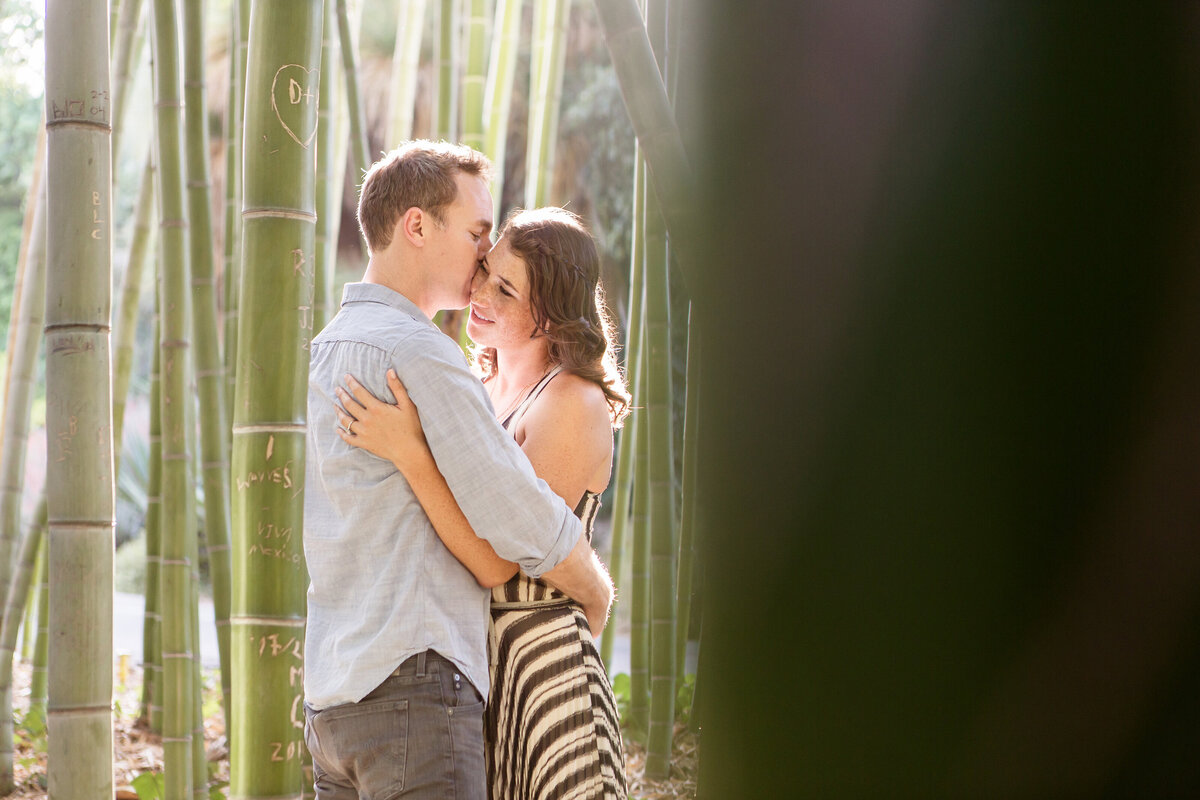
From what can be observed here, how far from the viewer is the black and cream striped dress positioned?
122 centimetres

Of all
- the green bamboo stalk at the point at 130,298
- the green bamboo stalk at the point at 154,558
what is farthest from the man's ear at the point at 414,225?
the green bamboo stalk at the point at 130,298

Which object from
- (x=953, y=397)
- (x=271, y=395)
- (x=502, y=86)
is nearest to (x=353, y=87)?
(x=502, y=86)

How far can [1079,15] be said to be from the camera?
0.71 ft

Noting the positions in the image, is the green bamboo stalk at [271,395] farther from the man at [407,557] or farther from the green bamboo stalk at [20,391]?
the green bamboo stalk at [20,391]

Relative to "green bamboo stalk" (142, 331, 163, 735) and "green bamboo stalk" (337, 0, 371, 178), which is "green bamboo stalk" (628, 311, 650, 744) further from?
"green bamboo stalk" (142, 331, 163, 735)

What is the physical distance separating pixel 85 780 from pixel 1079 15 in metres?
1.33

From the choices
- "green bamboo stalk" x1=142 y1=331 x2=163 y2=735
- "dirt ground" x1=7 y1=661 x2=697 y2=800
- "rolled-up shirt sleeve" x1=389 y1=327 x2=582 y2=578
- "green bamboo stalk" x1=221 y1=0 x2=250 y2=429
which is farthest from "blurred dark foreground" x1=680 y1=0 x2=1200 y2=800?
"green bamboo stalk" x1=142 y1=331 x2=163 y2=735

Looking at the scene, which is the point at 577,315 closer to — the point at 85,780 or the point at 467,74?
the point at 85,780

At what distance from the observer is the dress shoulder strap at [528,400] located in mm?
1337

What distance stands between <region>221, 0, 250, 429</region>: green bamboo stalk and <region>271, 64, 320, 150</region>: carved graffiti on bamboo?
96cm

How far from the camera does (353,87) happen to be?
248 centimetres

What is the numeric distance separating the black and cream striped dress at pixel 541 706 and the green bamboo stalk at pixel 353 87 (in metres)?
1.34

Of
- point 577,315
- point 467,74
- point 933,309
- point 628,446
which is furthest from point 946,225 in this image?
point 628,446

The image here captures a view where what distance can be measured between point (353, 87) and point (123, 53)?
2.04 feet
